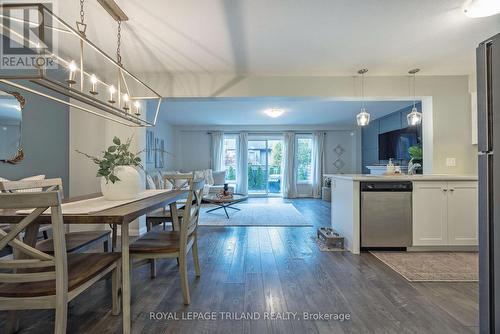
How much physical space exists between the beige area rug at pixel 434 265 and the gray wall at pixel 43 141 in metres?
4.46

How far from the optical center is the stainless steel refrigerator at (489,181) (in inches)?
49.1

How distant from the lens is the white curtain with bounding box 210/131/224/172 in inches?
340

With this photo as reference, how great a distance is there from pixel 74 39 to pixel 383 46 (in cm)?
345

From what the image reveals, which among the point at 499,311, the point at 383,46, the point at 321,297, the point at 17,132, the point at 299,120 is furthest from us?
the point at 299,120

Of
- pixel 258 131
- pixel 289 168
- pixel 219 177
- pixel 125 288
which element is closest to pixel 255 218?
pixel 219 177

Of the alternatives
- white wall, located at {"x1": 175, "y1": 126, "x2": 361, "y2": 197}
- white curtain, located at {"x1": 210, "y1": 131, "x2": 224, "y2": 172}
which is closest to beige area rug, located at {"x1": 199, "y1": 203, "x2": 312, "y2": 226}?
white curtain, located at {"x1": 210, "y1": 131, "x2": 224, "y2": 172}

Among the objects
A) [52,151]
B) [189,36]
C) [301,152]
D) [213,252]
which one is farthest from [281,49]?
[301,152]

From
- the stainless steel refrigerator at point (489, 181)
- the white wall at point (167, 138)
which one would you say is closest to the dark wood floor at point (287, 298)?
the stainless steel refrigerator at point (489, 181)

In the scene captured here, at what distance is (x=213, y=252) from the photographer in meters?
3.07

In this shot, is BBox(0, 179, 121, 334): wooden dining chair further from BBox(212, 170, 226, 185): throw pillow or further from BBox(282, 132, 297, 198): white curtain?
BBox(282, 132, 297, 198): white curtain

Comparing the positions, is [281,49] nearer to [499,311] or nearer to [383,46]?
[383,46]

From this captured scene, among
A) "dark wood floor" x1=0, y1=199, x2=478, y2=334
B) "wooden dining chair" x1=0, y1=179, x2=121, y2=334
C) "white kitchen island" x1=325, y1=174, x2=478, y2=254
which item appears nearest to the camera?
"wooden dining chair" x1=0, y1=179, x2=121, y2=334

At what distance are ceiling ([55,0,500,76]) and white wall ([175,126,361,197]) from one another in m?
5.01

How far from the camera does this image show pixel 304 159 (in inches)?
349
